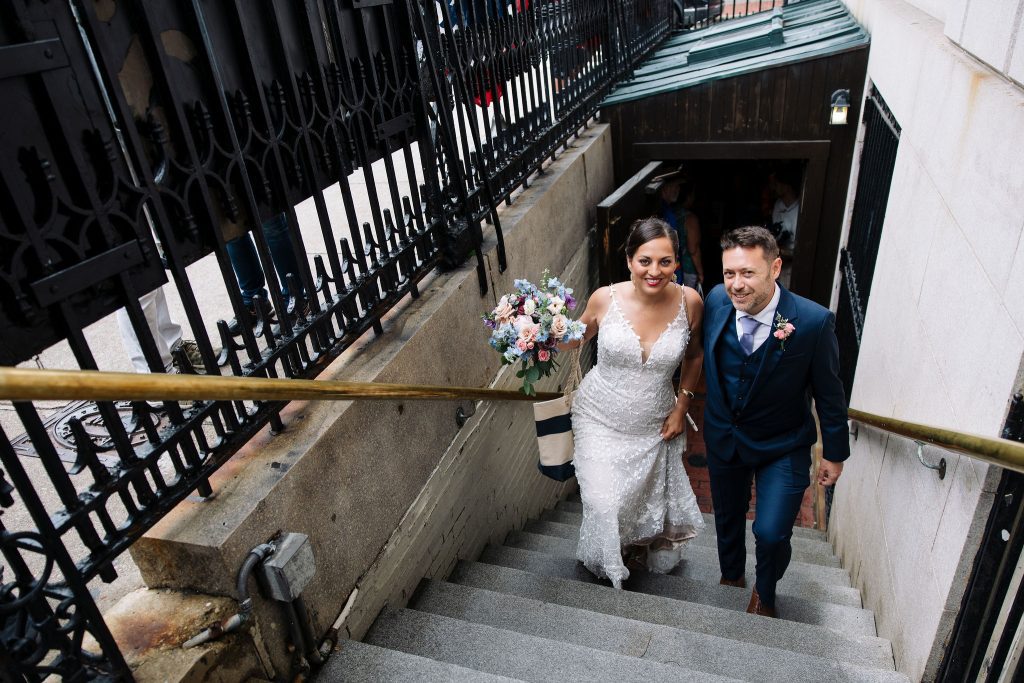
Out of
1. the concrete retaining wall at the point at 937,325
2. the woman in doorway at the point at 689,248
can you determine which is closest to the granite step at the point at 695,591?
the concrete retaining wall at the point at 937,325

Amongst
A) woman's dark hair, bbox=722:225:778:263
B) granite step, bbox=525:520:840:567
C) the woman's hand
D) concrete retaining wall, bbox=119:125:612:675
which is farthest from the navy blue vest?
granite step, bbox=525:520:840:567

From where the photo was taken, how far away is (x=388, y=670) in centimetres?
228

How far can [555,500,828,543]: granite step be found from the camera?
17.1ft

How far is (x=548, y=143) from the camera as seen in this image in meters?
5.21

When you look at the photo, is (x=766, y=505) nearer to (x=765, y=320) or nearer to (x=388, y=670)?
(x=765, y=320)

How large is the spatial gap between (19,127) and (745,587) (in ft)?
12.9

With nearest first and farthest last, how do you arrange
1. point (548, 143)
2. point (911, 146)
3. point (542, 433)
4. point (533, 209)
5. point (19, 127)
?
point (19, 127) < point (911, 146) < point (542, 433) < point (533, 209) < point (548, 143)

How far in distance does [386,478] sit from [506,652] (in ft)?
2.70

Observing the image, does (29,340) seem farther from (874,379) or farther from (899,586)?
(874,379)

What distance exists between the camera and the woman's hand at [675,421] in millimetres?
3610

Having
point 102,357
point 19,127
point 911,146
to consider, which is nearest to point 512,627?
point 19,127

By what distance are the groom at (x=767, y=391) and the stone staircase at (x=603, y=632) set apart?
14.5 inches

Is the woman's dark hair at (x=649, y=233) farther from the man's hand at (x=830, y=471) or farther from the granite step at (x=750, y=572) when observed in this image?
the granite step at (x=750, y=572)

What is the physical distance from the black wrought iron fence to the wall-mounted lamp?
4093 millimetres
